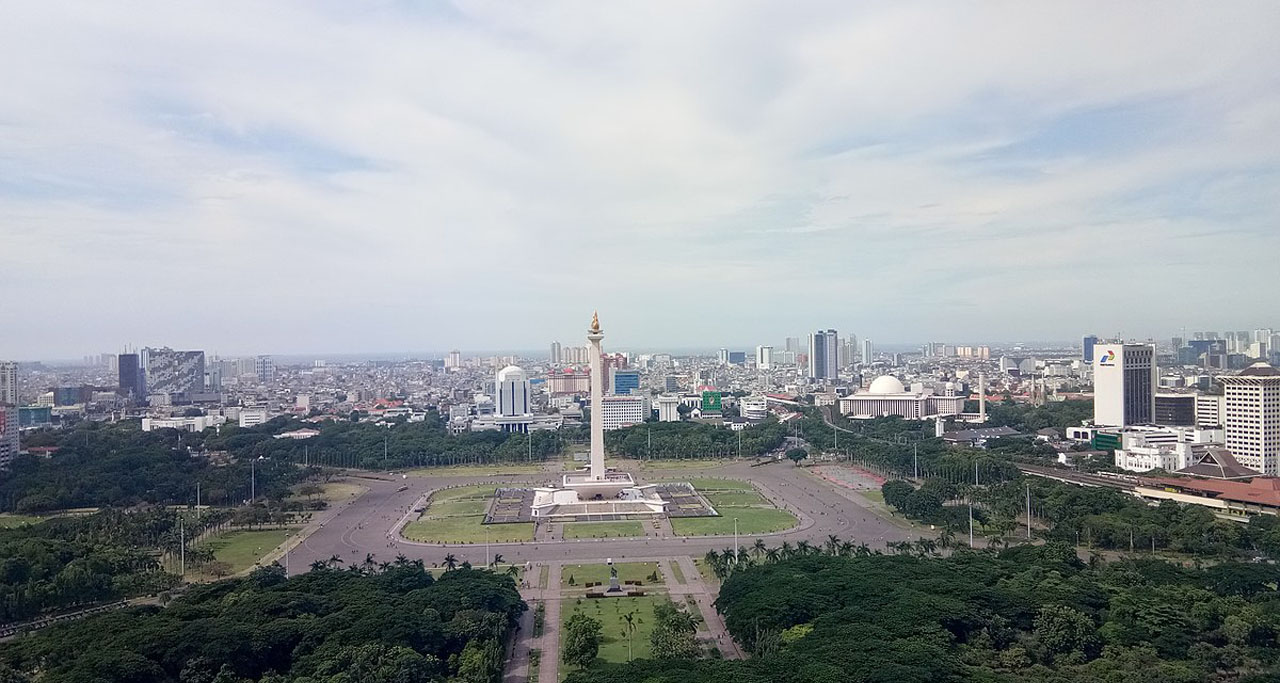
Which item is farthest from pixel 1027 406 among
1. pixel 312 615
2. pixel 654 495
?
pixel 312 615

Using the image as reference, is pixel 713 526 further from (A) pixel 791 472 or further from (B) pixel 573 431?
(B) pixel 573 431

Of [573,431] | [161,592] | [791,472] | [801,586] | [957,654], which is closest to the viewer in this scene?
[957,654]

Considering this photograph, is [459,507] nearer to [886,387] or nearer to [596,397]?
[596,397]

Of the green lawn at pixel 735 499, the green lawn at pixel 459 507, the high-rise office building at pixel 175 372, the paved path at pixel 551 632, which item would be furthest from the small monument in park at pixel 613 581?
the high-rise office building at pixel 175 372

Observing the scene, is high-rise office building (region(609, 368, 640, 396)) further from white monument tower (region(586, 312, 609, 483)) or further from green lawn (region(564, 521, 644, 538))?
green lawn (region(564, 521, 644, 538))

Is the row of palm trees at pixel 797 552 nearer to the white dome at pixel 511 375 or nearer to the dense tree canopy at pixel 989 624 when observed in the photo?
the dense tree canopy at pixel 989 624

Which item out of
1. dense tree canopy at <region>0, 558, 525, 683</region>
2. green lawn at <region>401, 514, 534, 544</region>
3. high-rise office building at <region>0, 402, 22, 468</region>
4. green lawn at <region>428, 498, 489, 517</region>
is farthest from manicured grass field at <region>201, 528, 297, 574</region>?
high-rise office building at <region>0, 402, 22, 468</region>
